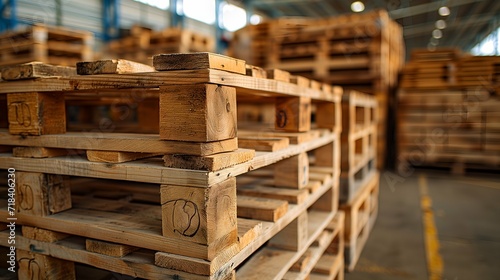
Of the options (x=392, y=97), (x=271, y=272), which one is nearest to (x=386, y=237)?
(x=271, y=272)

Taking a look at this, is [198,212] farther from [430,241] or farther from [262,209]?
[430,241]

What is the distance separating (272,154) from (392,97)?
7.81 meters

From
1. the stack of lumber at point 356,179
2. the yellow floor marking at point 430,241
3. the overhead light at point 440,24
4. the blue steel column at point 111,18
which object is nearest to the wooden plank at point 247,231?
the stack of lumber at point 356,179

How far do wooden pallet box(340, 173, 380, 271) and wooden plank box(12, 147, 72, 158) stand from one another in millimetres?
2412

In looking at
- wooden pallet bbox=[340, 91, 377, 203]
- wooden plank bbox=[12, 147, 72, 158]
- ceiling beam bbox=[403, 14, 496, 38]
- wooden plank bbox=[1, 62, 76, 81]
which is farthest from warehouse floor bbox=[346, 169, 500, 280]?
ceiling beam bbox=[403, 14, 496, 38]

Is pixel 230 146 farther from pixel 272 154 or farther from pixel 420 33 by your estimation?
pixel 420 33

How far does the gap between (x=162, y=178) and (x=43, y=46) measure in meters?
4.60

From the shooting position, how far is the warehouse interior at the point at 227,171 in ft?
4.58

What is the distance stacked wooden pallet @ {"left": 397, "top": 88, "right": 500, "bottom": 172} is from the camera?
7270 mm

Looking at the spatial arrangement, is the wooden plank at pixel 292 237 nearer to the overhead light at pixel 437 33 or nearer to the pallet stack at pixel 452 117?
the pallet stack at pixel 452 117

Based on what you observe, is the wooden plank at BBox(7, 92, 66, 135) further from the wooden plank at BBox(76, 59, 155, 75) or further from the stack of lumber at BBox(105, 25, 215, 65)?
the stack of lumber at BBox(105, 25, 215, 65)

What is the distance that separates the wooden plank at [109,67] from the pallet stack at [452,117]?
284 inches

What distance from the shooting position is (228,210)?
146cm

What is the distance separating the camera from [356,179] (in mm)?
4285
